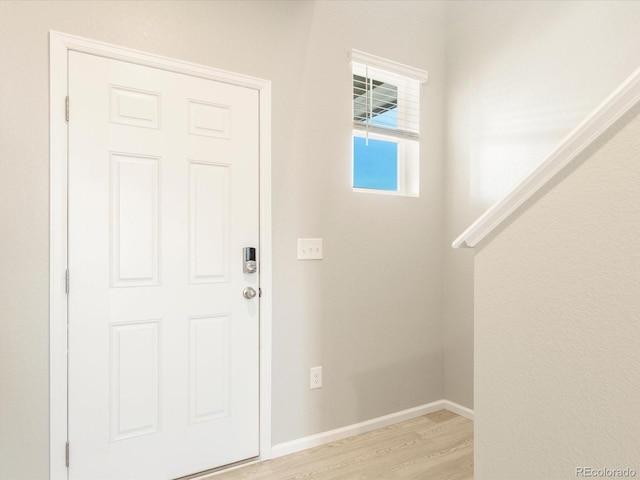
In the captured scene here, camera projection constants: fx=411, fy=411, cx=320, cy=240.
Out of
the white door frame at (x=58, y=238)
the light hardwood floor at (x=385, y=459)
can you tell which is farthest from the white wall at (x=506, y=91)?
the white door frame at (x=58, y=238)

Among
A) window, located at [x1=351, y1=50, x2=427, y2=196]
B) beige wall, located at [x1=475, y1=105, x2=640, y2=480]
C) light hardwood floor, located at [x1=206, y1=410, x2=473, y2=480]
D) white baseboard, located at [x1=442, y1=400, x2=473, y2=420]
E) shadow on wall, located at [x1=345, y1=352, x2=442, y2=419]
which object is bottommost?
light hardwood floor, located at [x1=206, y1=410, x2=473, y2=480]

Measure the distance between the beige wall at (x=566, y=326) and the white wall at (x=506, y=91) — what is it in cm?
152

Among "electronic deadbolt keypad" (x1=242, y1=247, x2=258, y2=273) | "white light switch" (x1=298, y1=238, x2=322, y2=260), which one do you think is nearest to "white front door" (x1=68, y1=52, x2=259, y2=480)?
"electronic deadbolt keypad" (x1=242, y1=247, x2=258, y2=273)

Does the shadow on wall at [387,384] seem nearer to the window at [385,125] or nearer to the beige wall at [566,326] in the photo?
the window at [385,125]

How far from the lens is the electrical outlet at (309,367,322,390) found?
2457 millimetres

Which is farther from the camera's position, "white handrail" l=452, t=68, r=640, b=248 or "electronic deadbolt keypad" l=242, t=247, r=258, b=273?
"electronic deadbolt keypad" l=242, t=247, r=258, b=273

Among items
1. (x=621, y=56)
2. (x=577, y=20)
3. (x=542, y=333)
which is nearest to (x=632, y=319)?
(x=542, y=333)

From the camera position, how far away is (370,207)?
2.71m

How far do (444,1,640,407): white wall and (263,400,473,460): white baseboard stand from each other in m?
0.08

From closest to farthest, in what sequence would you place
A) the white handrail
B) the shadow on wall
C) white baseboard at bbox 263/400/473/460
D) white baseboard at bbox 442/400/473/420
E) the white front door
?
the white handrail → the white front door → white baseboard at bbox 263/400/473/460 → the shadow on wall → white baseboard at bbox 442/400/473/420

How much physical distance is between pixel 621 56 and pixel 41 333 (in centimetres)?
310

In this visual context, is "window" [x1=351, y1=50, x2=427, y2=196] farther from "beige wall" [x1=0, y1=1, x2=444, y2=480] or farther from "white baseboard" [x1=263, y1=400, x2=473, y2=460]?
"white baseboard" [x1=263, y1=400, x2=473, y2=460]

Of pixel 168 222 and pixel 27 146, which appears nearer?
pixel 27 146

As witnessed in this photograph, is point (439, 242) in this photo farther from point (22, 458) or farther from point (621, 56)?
point (22, 458)
